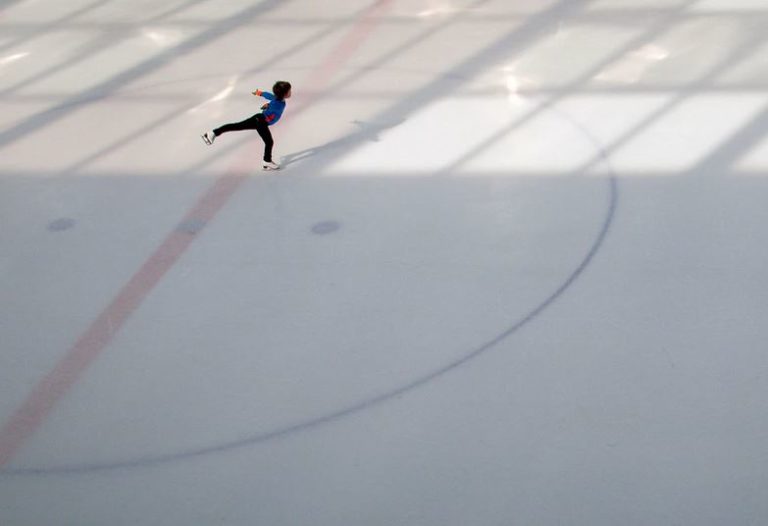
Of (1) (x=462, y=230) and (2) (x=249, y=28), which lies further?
(2) (x=249, y=28)

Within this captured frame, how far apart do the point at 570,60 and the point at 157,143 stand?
312cm

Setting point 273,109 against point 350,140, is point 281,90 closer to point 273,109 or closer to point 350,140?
point 273,109

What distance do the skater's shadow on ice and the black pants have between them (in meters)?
0.19

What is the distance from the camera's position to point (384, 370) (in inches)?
201

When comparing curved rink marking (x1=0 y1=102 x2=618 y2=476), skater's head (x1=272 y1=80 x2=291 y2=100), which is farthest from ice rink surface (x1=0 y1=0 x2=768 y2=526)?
skater's head (x1=272 y1=80 x2=291 y2=100)

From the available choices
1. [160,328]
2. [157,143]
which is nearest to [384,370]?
[160,328]

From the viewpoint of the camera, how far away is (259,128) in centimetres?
699

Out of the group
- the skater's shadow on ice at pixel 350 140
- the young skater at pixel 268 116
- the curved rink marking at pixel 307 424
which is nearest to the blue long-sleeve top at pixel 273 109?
the young skater at pixel 268 116

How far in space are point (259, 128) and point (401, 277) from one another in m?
1.73

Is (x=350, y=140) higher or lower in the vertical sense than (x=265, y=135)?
lower

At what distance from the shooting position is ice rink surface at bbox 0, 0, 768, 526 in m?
4.48

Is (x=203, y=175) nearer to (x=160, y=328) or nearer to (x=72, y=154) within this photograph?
(x=72, y=154)

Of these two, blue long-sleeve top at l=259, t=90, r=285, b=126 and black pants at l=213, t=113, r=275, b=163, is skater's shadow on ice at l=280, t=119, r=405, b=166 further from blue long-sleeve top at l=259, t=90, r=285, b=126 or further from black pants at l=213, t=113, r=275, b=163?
blue long-sleeve top at l=259, t=90, r=285, b=126

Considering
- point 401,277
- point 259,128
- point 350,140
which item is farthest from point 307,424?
point 350,140
